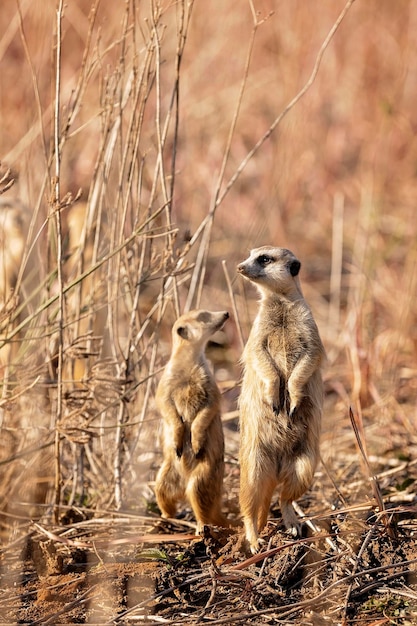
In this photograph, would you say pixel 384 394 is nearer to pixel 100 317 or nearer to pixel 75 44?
pixel 100 317

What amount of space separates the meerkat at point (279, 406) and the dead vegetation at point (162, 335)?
0.19 meters

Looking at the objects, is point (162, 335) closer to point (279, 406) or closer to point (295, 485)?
point (279, 406)

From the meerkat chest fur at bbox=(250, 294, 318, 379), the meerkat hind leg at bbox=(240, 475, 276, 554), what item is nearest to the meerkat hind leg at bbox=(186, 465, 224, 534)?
the meerkat hind leg at bbox=(240, 475, 276, 554)

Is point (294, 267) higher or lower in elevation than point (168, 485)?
higher

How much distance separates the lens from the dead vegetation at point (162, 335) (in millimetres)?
3430

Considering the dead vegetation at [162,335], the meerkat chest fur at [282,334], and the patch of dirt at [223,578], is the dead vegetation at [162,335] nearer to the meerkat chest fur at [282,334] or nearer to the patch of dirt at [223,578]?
the patch of dirt at [223,578]

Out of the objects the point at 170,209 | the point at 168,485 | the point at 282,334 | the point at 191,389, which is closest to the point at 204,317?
the point at 191,389

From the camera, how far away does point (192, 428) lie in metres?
3.84

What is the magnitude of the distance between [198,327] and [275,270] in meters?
0.47

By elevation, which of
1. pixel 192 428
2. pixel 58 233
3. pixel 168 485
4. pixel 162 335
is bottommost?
pixel 162 335

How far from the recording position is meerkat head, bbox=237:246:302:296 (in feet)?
12.3

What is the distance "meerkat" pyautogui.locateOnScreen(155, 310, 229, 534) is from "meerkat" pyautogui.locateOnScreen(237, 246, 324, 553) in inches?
7.5

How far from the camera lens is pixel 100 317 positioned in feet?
17.5

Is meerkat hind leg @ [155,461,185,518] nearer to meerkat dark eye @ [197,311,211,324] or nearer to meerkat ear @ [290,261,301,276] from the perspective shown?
meerkat dark eye @ [197,311,211,324]
